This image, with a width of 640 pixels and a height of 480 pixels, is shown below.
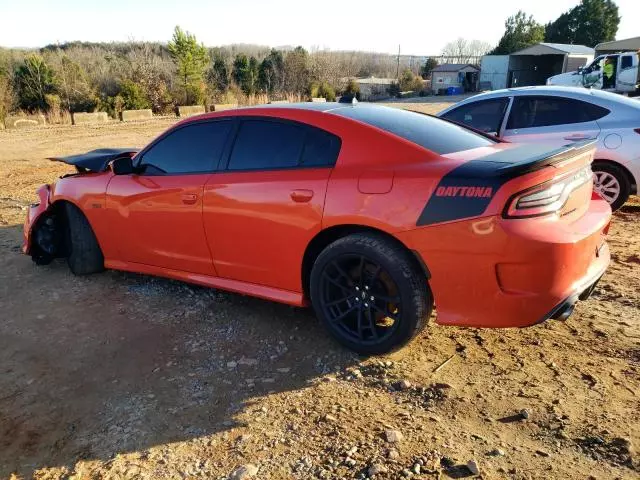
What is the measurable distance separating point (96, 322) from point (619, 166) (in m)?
5.75

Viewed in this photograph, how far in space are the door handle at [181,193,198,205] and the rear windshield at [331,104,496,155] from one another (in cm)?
121

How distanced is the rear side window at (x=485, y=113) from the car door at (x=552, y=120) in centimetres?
13

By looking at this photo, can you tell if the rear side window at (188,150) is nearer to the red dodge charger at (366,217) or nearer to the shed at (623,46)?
the red dodge charger at (366,217)

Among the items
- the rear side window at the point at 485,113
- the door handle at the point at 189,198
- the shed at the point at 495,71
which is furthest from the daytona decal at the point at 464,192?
the shed at the point at 495,71

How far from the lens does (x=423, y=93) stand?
45281 mm

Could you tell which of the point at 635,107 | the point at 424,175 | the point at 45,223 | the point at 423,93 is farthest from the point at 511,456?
the point at 423,93

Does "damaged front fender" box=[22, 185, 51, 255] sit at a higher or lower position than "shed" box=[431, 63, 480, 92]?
lower

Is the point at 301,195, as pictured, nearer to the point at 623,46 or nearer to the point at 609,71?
the point at 609,71

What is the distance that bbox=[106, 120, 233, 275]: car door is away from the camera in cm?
383

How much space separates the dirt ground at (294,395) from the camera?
7.86 feet

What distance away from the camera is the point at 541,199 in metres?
2.70

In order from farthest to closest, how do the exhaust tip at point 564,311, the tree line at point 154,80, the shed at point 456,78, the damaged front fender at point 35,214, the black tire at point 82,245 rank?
the shed at point 456,78 < the tree line at point 154,80 < the damaged front fender at point 35,214 < the black tire at point 82,245 < the exhaust tip at point 564,311

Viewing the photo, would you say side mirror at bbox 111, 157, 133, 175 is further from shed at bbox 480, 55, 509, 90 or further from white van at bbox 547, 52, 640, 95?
shed at bbox 480, 55, 509, 90

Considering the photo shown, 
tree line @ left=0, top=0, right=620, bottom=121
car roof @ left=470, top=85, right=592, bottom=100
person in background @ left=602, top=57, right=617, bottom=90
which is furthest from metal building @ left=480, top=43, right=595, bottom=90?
car roof @ left=470, top=85, right=592, bottom=100
